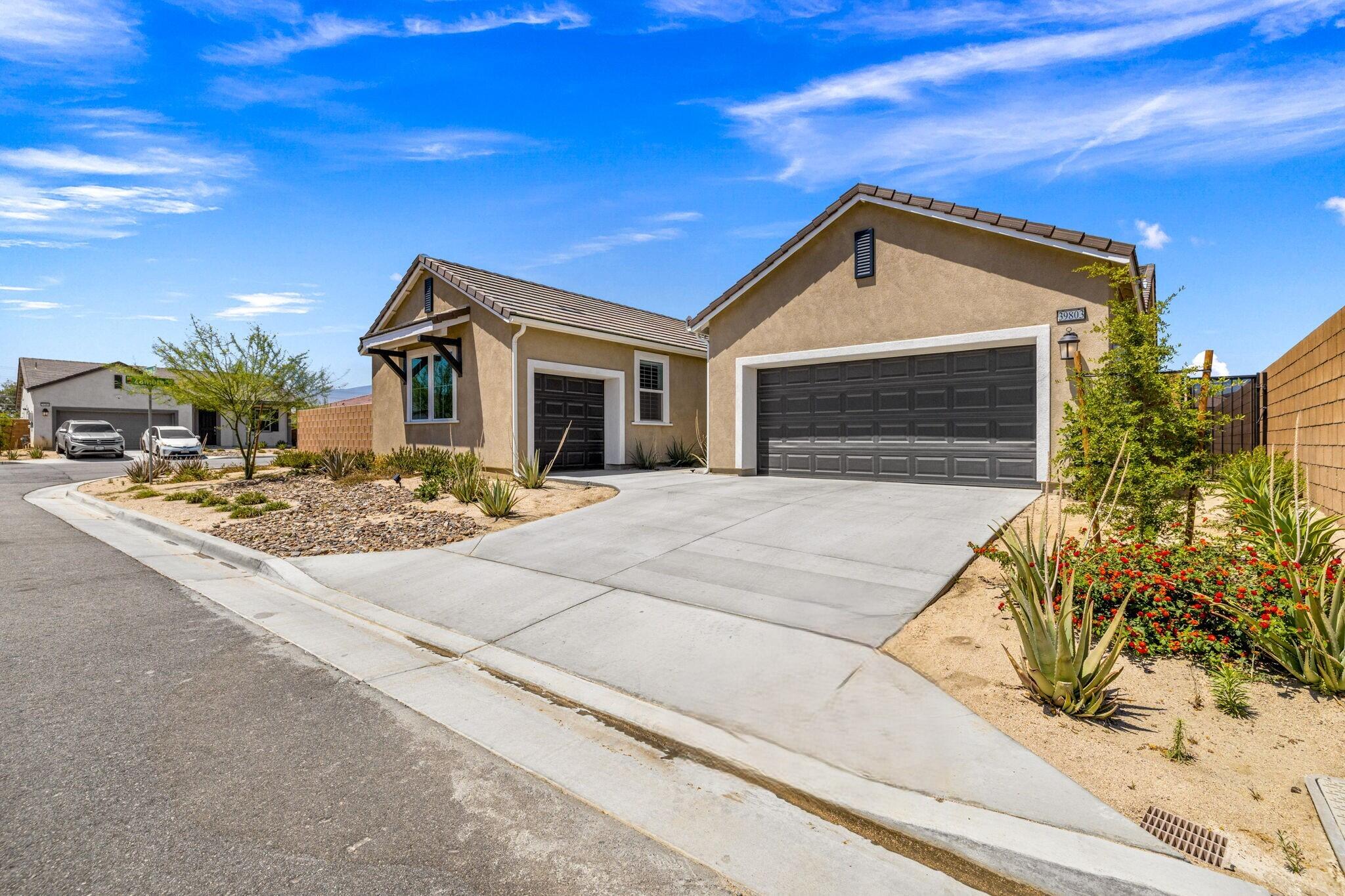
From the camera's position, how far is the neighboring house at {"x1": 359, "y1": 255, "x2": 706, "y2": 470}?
1462cm

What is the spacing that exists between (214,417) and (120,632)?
145 feet

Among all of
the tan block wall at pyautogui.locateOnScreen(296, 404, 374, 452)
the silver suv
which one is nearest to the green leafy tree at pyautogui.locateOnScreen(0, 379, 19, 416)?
the silver suv

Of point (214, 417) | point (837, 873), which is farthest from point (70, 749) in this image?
point (214, 417)

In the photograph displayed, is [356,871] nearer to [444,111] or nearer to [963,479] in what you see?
[963,479]

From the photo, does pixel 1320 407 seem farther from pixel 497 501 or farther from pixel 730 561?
pixel 497 501

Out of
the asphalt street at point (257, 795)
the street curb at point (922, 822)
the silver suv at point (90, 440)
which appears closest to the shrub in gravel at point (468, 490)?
the asphalt street at point (257, 795)

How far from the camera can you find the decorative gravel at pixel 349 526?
8.56 meters

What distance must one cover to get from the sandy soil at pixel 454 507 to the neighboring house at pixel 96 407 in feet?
91.4

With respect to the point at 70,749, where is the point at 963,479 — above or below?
above

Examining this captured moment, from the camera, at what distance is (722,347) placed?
45.8 ft

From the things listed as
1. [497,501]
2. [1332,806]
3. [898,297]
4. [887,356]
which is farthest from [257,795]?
[898,297]

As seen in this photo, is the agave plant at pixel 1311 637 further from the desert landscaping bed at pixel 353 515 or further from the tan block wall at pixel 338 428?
the tan block wall at pixel 338 428

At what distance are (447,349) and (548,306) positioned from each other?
2.74 meters

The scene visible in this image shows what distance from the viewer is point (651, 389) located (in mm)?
17453
